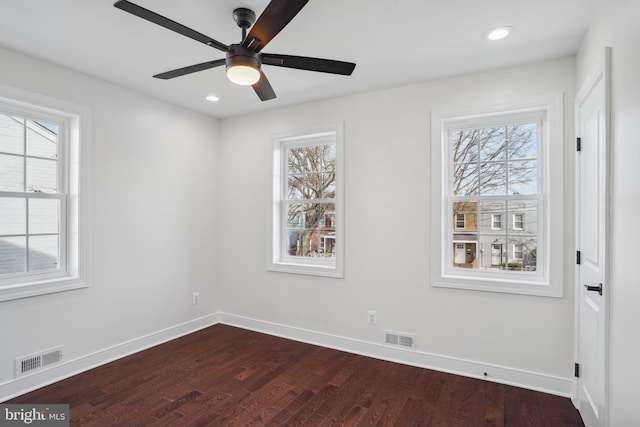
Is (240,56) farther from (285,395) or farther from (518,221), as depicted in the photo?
(518,221)

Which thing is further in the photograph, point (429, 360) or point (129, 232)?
point (129, 232)

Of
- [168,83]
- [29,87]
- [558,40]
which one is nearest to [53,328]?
[29,87]

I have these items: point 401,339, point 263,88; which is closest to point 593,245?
point 401,339

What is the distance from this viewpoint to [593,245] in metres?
2.14

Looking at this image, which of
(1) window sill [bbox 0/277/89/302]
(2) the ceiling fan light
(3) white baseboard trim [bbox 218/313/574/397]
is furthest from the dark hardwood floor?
(2) the ceiling fan light

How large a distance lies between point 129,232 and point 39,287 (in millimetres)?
875

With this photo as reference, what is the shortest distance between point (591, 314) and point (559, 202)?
2.97ft

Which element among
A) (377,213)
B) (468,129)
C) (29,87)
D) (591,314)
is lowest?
(591,314)

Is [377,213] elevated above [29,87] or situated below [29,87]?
below

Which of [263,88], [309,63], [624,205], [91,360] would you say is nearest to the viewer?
[624,205]

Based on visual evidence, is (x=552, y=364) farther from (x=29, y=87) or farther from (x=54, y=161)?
(x=29, y=87)

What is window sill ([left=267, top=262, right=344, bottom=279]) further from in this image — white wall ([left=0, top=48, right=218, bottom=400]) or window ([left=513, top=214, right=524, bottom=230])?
window ([left=513, top=214, right=524, bottom=230])

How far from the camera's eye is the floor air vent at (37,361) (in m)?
2.66

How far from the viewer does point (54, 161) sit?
3010mm
